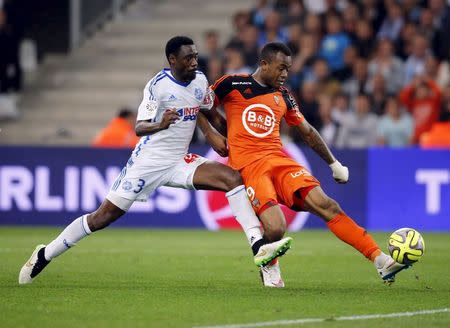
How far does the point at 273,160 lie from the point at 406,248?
4.53ft

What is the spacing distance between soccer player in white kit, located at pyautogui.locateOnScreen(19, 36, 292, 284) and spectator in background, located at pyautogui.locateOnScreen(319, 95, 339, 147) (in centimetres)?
863

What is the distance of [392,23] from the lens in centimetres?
2072

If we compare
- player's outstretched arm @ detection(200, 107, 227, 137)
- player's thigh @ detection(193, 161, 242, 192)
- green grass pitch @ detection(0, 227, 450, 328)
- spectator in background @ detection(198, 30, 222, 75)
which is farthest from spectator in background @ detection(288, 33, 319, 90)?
player's thigh @ detection(193, 161, 242, 192)

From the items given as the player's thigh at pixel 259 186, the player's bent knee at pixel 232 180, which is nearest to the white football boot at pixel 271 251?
the player's thigh at pixel 259 186

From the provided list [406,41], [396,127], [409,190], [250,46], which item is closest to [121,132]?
[250,46]

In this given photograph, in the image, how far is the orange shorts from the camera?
1034 cm

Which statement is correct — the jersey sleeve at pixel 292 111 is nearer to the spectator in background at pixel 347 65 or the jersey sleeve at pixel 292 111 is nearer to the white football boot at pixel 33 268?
the white football boot at pixel 33 268

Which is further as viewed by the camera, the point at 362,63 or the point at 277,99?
the point at 362,63

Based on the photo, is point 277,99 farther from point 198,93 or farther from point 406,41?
point 406,41

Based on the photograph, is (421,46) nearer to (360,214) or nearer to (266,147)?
(360,214)

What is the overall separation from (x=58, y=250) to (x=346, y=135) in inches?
370

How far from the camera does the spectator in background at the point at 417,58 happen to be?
19.7 m

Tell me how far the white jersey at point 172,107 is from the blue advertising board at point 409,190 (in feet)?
25.0

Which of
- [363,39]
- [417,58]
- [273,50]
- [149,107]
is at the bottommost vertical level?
[417,58]
